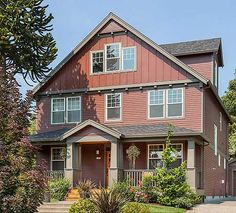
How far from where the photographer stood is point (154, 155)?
23516mm

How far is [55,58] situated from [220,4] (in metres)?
14.1

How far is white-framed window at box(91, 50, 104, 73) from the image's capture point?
2566 centimetres

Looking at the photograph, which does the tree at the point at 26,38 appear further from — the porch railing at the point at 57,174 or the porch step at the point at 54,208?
the porch step at the point at 54,208

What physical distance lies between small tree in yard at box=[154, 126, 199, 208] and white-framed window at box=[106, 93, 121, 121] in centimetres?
549

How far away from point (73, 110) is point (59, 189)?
6191 millimetres

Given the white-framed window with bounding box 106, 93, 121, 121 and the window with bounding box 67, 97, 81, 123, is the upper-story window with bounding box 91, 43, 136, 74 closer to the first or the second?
the white-framed window with bounding box 106, 93, 121, 121

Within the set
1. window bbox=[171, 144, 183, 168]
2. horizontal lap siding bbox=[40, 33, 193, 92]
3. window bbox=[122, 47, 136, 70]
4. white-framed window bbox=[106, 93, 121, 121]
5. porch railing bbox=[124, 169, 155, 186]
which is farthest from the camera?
white-framed window bbox=[106, 93, 121, 121]

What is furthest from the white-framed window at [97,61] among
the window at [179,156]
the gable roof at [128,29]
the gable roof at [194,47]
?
the window at [179,156]

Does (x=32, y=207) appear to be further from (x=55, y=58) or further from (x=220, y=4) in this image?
(x=55, y=58)

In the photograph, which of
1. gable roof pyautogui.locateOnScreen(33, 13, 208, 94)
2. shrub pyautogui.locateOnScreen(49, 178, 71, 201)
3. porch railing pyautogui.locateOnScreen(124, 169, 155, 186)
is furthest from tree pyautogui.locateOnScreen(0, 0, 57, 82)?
porch railing pyautogui.locateOnScreen(124, 169, 155, 186)

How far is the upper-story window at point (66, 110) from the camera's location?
26016 mm

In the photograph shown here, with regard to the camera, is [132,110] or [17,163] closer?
[17,163]

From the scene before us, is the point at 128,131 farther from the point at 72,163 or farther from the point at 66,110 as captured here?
the point at 66,110

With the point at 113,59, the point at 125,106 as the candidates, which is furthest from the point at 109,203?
the point at 113,59
